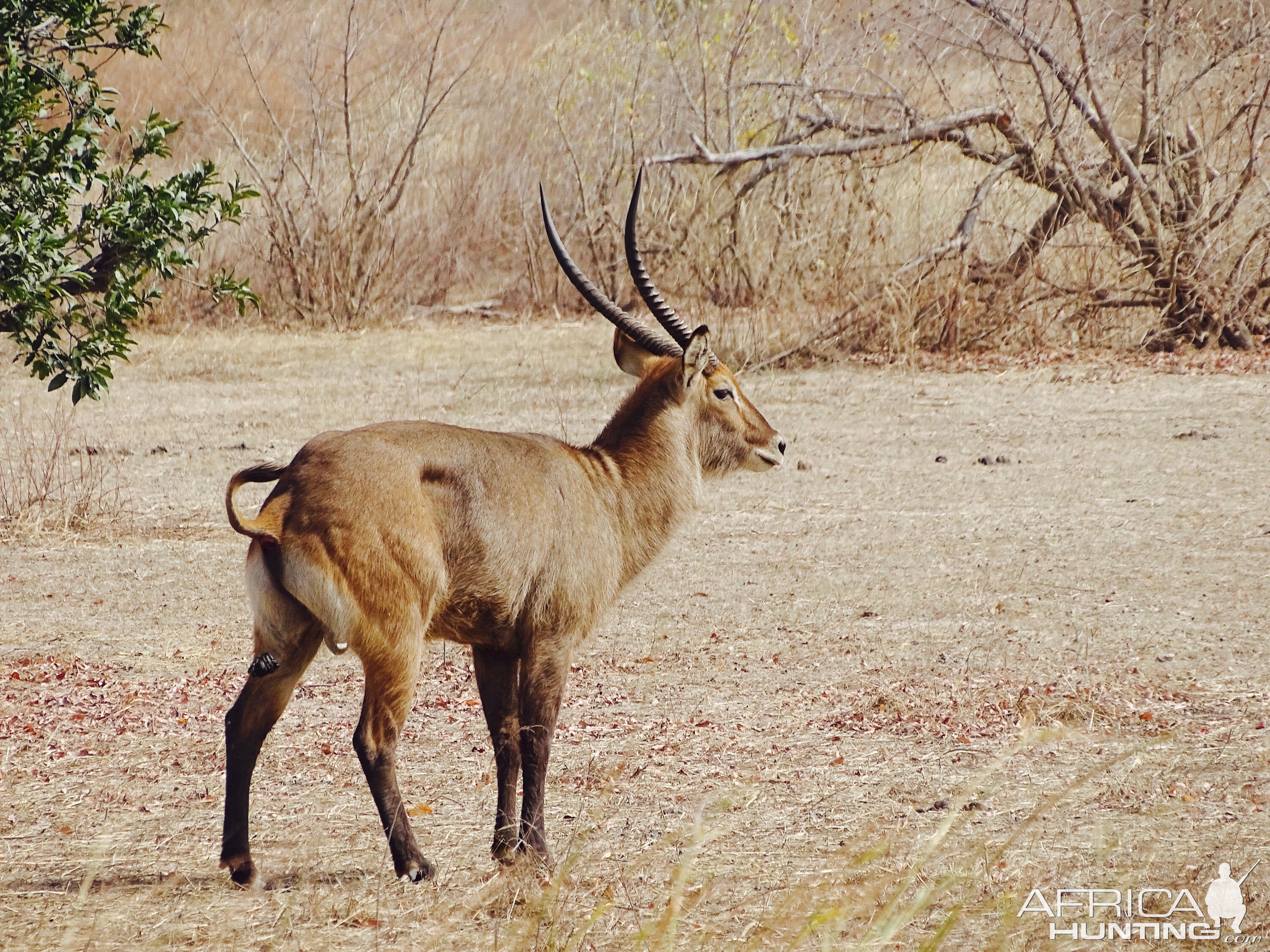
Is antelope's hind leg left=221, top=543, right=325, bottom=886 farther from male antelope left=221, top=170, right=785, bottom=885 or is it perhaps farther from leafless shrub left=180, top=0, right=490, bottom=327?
leafless shrub left=180, top=0, right=490, bottom=327

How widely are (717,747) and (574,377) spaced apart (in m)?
9.44

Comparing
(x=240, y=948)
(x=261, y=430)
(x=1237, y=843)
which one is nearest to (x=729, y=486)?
(x=261, y=430)

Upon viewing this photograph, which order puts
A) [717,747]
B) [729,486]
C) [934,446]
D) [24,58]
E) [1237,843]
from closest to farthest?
[1237,843] < [717,747] < [24,58] < [729,486] < [934,446]

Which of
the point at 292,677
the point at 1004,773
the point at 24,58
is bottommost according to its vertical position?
the point at 1004,773

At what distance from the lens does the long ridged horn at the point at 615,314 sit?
17.4 feet

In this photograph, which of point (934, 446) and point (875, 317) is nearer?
point (934, 446)

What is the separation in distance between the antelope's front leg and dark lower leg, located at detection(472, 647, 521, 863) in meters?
0.06

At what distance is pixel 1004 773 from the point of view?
5.41 meters

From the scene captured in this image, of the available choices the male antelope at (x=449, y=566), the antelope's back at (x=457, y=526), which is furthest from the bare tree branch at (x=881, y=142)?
the antelope's back at (x=457, y=526)

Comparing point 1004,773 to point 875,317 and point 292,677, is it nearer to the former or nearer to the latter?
point 292,677

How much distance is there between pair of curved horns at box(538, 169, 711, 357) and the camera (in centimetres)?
534

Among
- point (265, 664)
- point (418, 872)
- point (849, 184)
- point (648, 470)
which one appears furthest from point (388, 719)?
point (849, 184)

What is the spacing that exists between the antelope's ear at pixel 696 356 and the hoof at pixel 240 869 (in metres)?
2.13

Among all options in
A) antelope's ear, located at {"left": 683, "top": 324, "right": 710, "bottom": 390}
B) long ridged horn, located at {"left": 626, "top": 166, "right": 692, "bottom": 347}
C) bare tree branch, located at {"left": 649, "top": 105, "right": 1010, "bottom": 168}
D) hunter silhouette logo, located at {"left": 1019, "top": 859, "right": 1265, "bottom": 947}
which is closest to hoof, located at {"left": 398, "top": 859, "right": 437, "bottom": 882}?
hunter silhouette logo, located at {"left": 1019, "top": 859, "right": 1265, "bottom": 947}
